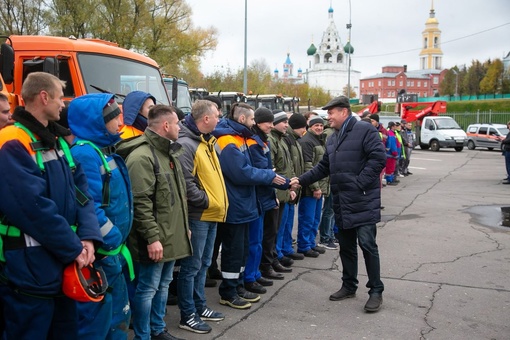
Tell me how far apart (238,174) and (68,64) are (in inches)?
141

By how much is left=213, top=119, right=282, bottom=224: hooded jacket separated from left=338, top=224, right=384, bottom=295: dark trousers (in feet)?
3.65

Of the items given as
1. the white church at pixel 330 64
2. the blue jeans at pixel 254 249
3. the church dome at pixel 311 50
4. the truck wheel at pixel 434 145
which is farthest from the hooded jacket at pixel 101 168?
the church dome at pixel 311 50

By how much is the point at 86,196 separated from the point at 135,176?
0.98m

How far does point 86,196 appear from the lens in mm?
3205

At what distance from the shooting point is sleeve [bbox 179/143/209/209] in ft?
15.9

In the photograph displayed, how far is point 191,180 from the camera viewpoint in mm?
4902

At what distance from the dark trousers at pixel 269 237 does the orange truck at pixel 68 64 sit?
2878 millimetres

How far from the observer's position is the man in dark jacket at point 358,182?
568cm

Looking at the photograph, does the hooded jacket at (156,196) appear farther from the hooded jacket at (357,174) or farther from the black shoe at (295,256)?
the black shoe at (295,256)

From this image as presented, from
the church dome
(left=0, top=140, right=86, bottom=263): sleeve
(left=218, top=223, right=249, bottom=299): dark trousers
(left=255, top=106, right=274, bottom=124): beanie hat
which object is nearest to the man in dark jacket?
(left=255, top=106, right=274, bottom=124): beanie hat

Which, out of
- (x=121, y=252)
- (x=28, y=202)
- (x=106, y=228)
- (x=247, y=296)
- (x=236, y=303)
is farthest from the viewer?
(x=247, y=296)

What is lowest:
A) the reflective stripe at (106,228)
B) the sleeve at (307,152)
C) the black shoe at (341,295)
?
the black shoe at (341,295)

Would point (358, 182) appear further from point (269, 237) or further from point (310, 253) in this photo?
point (310, 253)

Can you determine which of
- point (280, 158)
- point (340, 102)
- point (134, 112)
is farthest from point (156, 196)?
point (280, 158)
